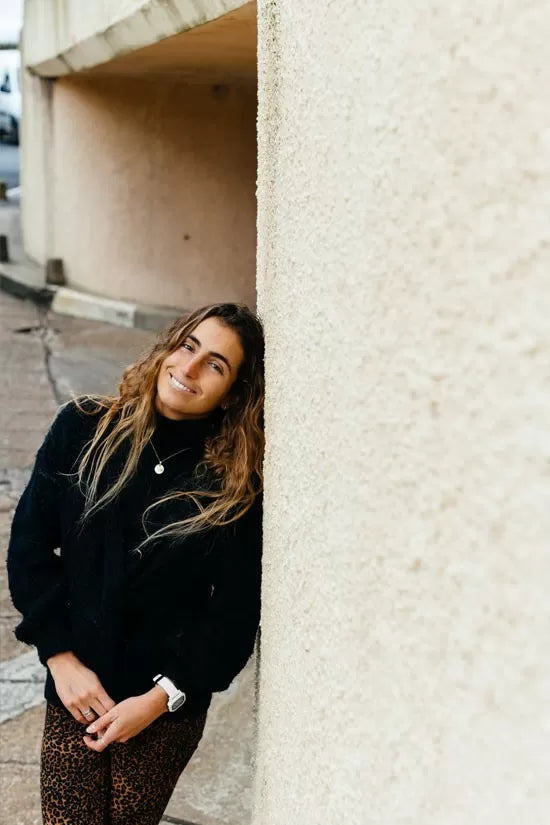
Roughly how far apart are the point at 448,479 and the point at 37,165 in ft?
32.8

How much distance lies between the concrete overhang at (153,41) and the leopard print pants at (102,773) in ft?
7.92

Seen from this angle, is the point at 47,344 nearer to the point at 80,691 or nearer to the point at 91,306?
the point at 91,306

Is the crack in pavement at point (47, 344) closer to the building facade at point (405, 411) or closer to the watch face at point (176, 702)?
the watch face at point (176, 702)

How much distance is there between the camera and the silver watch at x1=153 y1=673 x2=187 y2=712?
187 cm

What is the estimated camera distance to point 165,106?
879 cm

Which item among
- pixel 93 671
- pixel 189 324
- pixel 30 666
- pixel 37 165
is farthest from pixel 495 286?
pixel 37 165

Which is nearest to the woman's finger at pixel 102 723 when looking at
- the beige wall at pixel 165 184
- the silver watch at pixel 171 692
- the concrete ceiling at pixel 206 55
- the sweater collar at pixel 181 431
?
the silver watch at pixel 171 692

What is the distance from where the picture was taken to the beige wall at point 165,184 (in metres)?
8.85

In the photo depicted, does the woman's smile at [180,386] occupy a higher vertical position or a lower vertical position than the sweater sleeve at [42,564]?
higher

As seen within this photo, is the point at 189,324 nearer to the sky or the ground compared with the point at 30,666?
nearer to the sky

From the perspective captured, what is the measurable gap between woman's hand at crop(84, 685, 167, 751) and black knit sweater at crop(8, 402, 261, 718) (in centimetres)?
5

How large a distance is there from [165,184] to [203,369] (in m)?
7.45

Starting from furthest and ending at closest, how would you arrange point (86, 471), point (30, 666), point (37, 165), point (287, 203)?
1. point (37, 165)
2. point (30, 666)
3. point (86, 471)
4. point (287, 203)

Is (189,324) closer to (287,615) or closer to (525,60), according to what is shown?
(287,615)
